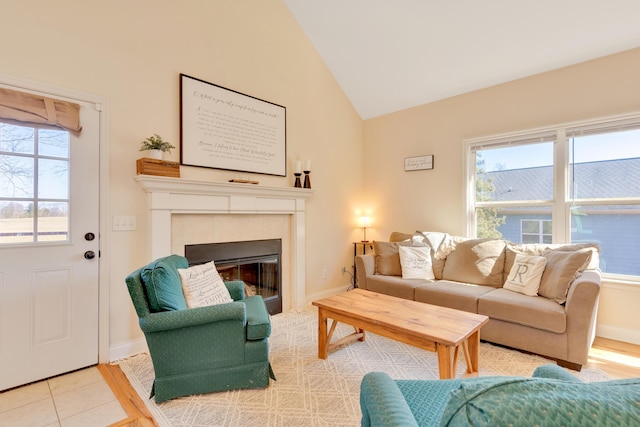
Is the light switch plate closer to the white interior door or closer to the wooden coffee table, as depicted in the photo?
the white interior door

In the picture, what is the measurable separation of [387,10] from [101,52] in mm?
2720

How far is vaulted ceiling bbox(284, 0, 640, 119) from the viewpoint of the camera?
271 cm

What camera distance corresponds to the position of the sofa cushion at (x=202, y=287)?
2.19m

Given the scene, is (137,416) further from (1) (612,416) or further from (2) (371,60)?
(2) (371,60)

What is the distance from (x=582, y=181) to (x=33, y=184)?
188 inches

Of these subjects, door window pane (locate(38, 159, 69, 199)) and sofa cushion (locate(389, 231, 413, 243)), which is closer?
door window pane (locate(38, 159, 69, 199))

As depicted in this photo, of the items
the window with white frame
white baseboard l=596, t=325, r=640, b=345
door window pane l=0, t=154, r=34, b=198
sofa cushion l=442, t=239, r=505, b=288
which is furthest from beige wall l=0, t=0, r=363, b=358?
white baseboard l=596, t=325, r=640, b=345

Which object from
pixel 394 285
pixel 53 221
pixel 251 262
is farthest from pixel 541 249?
pixel 53 221

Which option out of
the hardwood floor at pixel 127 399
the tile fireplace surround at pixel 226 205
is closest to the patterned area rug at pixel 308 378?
the hardwood floor at pixel 127 399

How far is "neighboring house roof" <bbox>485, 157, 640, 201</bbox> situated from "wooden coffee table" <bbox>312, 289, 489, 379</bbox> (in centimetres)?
199

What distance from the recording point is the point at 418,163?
4207 mm

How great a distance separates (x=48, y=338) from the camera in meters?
2.20

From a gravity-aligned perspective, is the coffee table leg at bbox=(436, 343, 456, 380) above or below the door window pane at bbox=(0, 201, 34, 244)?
below

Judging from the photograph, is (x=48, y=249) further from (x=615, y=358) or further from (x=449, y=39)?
(x=615, y=358)
